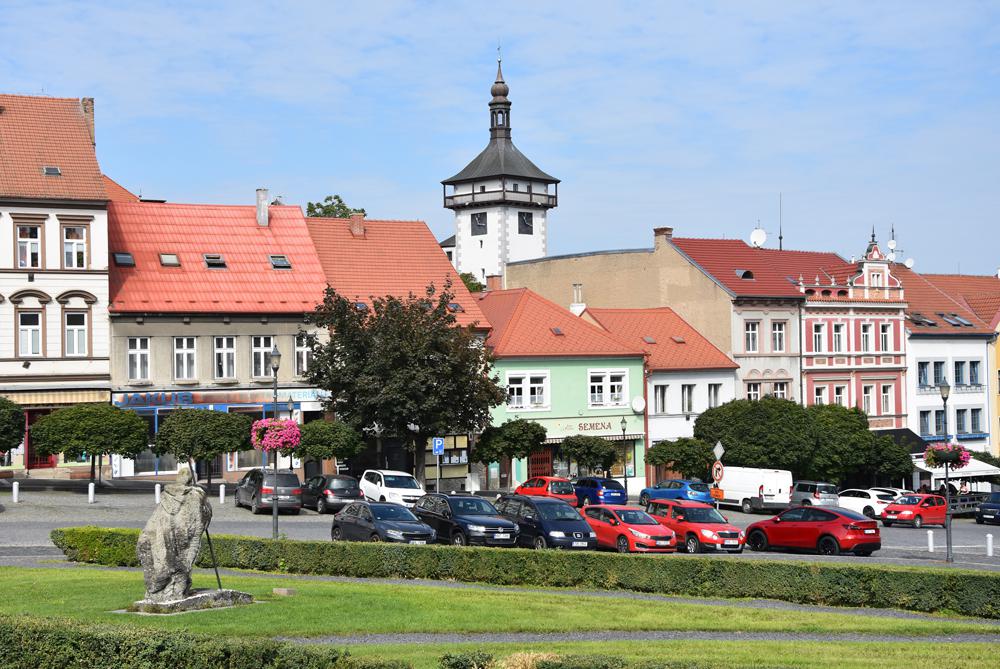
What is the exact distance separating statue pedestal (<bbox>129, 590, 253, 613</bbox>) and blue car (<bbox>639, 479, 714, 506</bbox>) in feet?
102

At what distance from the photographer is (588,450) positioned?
58969mm

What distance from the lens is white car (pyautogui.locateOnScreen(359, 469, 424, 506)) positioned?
4522 centimetres

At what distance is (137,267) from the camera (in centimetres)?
5622

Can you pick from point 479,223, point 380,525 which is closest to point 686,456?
point 380,525

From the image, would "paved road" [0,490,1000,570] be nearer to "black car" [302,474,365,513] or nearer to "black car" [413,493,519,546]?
"black car" [302,474,365,513]

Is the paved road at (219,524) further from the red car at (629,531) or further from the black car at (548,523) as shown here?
the black car at (548,523)

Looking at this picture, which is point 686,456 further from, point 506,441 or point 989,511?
point 989,511

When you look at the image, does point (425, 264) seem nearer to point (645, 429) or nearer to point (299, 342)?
point (299, 342)

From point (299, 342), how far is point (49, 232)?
1143 cm

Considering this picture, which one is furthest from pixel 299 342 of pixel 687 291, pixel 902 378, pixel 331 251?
pixel 902 378

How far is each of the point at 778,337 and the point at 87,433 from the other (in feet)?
127

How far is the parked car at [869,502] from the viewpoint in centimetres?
5322

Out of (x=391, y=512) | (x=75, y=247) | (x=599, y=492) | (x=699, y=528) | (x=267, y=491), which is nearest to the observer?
(x=391, y=512)

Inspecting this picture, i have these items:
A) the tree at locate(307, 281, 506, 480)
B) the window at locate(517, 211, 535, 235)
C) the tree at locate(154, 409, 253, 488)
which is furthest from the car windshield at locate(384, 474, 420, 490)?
the window at locate(517, 211, 535, 235)
